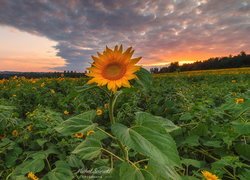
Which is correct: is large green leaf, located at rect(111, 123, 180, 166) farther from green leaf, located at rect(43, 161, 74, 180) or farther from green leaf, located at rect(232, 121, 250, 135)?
green leaf, located at rect(232, 121, 250, 135)

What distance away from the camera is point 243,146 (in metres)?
2.70

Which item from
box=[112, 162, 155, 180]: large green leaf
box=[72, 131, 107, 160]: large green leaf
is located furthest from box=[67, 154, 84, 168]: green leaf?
box=[112, 162, 155, 180]: large green leaf

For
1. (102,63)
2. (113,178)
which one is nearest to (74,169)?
(113,178)

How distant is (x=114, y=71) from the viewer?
1.62 meters

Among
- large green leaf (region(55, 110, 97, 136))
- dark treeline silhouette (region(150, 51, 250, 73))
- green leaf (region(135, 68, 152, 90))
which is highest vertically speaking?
green leaf (region(135, 68, 152, 90))

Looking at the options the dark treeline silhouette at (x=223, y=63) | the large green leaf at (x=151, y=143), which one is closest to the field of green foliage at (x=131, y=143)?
the large green leaf at (x=151, y=143)

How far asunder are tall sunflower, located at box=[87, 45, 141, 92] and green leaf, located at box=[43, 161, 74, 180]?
2.67 feet

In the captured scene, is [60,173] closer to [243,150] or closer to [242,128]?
[242,128]

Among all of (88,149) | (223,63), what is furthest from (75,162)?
(223,63)

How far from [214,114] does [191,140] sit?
465mm

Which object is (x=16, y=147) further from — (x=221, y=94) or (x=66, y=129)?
(x=221, y=94)

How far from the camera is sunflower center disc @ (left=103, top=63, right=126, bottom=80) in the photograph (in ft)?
5.20

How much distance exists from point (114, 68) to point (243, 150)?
5.25ft

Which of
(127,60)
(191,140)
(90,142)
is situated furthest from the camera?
(191,140)
